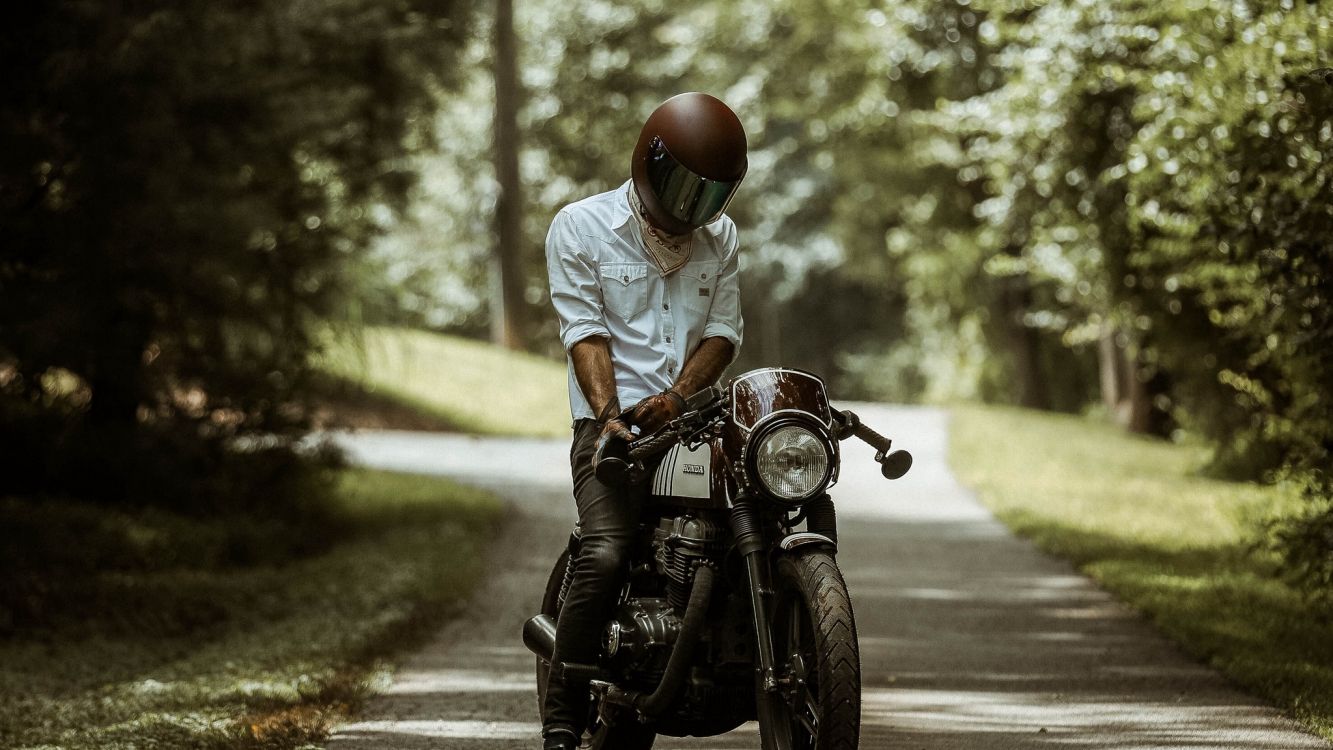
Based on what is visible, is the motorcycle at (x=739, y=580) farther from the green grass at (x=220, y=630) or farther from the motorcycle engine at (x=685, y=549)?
the green grass at (x=220, y=630)

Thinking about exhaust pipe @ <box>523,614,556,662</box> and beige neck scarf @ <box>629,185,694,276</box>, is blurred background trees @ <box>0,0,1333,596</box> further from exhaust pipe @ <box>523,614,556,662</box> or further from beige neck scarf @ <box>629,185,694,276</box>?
exhaust pipe @ <box>523,614,556,662</box>

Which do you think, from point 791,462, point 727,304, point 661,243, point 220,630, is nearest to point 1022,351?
point 220,630

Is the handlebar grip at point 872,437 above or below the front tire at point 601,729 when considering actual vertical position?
above

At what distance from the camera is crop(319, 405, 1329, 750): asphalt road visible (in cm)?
625

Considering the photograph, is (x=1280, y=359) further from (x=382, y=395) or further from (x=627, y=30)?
(x=627, y=30)

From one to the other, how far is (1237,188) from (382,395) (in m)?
16.4

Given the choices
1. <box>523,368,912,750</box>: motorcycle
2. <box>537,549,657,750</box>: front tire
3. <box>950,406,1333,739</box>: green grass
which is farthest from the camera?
<box>950,406,1333,739</box>: green grass

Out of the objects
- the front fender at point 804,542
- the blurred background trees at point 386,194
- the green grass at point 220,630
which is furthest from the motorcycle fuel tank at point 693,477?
the blurred background trees at point 386,194

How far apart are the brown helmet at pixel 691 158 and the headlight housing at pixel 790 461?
82 cm

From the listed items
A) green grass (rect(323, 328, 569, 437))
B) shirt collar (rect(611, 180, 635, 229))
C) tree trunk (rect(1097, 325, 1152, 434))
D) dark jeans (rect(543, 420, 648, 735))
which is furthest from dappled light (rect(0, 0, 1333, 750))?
tree trunk (rect(1097, 325, 1152, 434))

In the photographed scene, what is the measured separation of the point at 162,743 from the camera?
607cm

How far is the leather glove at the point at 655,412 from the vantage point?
4.75 meters

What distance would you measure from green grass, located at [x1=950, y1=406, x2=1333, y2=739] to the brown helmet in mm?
3137

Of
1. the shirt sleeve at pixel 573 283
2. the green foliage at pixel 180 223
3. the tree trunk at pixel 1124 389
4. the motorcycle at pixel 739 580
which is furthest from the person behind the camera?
the tree trunk at pixel 1124 389
